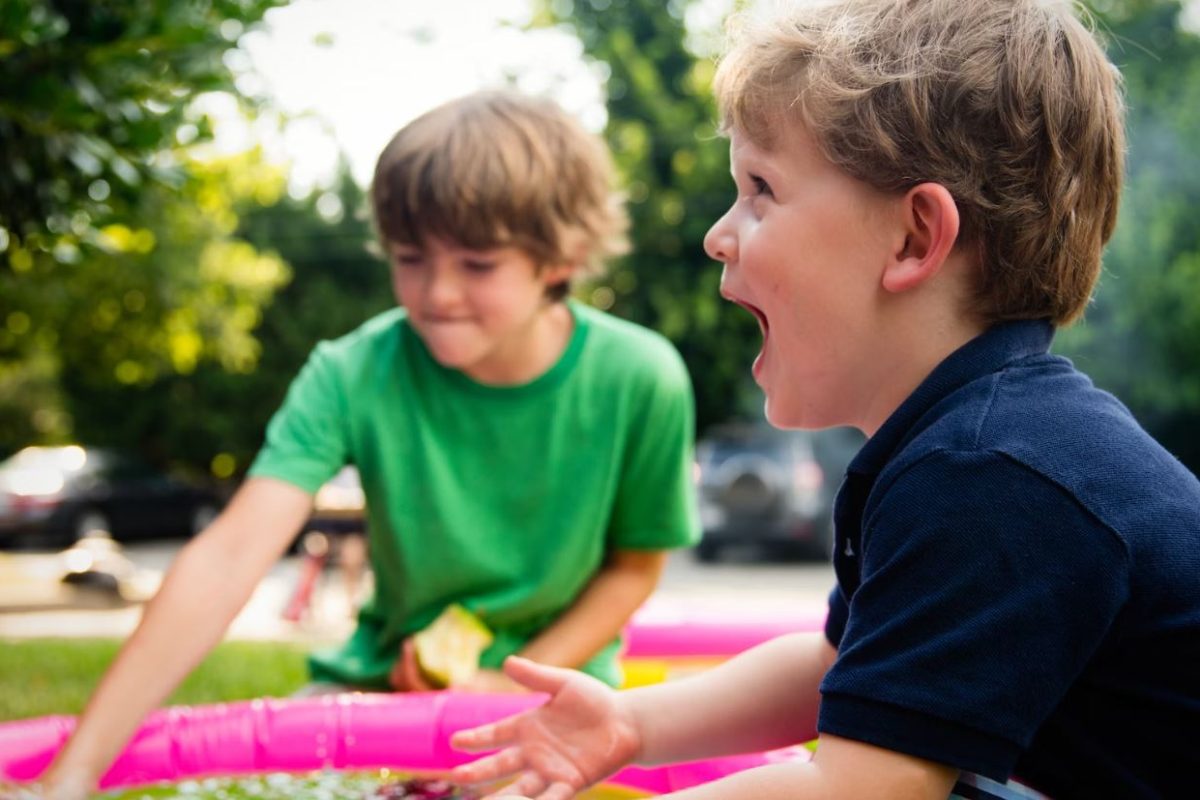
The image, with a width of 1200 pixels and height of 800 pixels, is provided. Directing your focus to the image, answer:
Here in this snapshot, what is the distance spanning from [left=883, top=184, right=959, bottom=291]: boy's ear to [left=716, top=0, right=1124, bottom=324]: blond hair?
2 centimetres

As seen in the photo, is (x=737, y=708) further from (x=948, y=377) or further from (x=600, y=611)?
(x=600, y=611)

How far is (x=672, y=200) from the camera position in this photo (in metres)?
11.8

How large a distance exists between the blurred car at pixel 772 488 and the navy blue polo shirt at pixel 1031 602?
10726mm

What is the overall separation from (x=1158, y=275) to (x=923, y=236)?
42.7ft

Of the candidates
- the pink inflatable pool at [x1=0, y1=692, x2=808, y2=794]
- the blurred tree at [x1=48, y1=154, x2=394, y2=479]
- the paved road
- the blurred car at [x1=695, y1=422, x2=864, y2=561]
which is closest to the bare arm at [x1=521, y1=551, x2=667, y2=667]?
the pink inflatable pool at [x1=0, y1=692, x2=808, y2=794]

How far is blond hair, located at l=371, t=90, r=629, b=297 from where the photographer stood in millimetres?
2244

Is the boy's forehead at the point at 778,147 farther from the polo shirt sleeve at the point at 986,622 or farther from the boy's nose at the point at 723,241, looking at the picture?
the polo shirt sleeve at the point at 986,622

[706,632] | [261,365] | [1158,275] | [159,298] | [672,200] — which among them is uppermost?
[672,200]

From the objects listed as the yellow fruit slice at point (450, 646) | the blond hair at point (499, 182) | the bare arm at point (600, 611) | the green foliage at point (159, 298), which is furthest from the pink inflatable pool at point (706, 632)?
the green foliage at point (159, 298)

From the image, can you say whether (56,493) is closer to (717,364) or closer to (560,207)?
(717,364)

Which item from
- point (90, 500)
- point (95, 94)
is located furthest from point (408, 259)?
point (90, 500)

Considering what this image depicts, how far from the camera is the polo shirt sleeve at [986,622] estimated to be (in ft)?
3.39

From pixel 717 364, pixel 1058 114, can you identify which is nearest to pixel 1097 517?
pixel 1058 114

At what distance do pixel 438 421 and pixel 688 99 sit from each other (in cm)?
907
